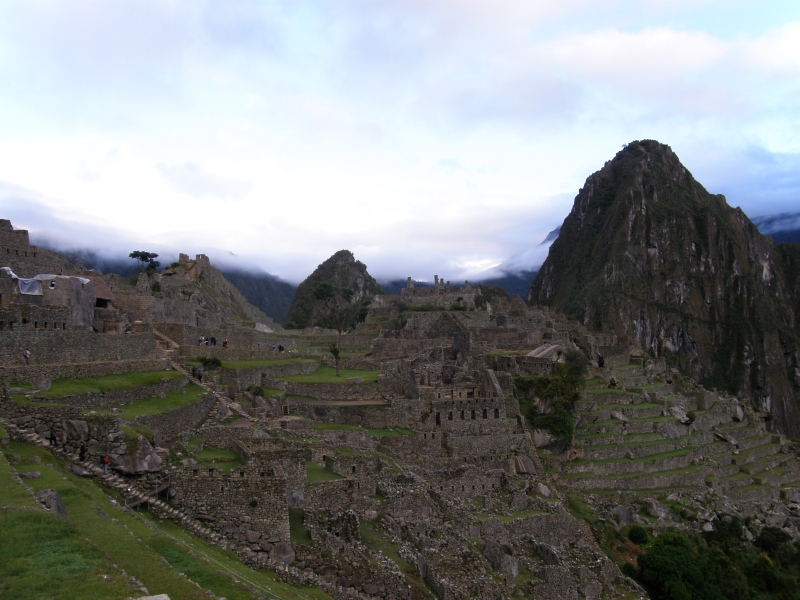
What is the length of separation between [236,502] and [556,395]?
22.4m

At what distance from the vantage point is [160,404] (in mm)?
17672

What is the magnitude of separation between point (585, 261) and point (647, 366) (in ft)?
509

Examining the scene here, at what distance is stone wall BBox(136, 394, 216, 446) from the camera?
15911 millimetres

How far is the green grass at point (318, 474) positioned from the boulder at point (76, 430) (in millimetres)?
6641

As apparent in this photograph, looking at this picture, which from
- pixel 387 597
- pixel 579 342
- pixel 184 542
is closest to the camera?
pixel 184 542

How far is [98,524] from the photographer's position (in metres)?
9.73

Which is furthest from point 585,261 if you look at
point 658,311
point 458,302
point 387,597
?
point 387,597

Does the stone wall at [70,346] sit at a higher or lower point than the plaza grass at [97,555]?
higher

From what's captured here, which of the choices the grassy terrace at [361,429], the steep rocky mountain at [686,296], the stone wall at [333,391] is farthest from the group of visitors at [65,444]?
the steep rocky mountain at [686,296]

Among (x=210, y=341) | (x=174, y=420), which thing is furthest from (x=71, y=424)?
(x=210, y=341)

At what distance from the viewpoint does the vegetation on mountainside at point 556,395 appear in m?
31.2

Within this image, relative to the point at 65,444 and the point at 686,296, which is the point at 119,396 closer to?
the point at 65,444

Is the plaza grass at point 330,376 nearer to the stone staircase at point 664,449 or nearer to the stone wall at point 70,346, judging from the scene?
the stone wall at point 70,346

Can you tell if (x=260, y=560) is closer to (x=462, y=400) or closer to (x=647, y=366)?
(x=462, y=400)
